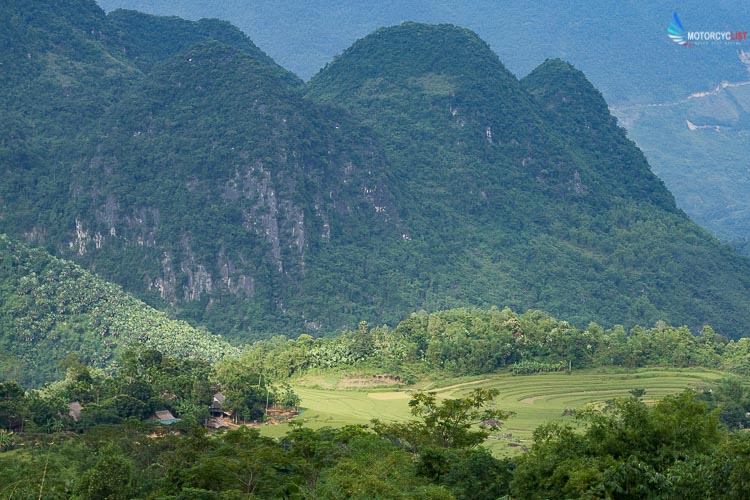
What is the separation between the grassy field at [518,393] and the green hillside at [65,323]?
36.2ft

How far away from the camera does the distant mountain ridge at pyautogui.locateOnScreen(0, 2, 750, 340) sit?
7419cm

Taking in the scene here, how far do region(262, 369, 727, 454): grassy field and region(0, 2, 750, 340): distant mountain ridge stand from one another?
786 inches

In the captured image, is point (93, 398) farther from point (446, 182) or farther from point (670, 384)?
point (446, 182)

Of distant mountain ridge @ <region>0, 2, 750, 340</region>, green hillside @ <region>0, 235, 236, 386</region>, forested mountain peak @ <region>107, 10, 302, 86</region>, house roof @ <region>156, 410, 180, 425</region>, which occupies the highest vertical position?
forested mountain peak @ <region>107, 10, 302, 86</region>

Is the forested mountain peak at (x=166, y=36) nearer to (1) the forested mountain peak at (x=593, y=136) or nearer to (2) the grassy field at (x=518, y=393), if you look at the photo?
(1) the forested mountain peak at (x=593, y=136)

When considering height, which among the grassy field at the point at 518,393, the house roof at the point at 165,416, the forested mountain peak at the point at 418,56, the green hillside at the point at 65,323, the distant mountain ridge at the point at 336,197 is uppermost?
the forested mountain peak at the point at 418,56

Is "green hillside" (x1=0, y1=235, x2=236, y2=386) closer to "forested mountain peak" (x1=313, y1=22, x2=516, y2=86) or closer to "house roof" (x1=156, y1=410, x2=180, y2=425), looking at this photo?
"house roof" (x1=156, y1=410, x2=180, y2=425)

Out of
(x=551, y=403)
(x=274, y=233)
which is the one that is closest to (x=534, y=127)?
(x=274, y=233)

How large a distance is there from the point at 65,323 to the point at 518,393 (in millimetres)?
26852

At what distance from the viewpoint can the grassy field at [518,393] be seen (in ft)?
144

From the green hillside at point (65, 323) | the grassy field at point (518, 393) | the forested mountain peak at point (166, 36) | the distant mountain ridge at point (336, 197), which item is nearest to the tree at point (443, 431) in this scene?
the grassy field at point (518, 393)

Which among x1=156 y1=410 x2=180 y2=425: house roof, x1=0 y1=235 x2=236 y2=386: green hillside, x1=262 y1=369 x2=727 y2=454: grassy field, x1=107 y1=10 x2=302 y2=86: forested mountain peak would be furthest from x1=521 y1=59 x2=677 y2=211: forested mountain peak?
x1=156 y1=410 x2=180 y2=425: house roof

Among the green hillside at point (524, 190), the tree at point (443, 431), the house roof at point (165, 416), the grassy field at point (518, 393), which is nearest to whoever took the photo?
the tree at point (443, 431)

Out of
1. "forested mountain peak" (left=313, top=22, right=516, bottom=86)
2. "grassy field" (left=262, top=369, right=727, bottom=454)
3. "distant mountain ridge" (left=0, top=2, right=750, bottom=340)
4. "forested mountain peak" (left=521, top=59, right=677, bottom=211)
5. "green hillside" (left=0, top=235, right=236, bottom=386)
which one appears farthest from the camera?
"forested mountain peak" (left=313, top=22, right=516, bottom=86)
